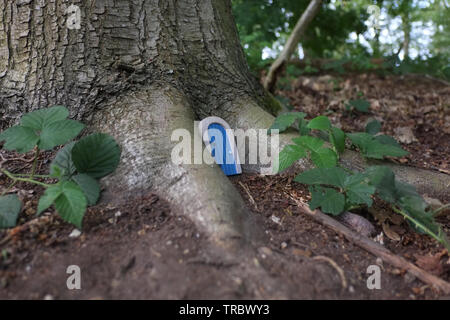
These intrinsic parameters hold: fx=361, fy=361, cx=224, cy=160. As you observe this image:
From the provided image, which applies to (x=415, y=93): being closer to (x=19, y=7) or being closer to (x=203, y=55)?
(x=203, y=55)

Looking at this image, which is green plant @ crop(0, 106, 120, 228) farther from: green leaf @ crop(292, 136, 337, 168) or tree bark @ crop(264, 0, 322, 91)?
tree bark @ crop(264, 0, 322, 91)

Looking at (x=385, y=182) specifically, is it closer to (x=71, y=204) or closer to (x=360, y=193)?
(x=360, y=193)

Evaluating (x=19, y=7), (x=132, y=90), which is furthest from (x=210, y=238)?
(x=19, y=7)

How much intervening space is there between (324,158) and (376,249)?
0.57 meters

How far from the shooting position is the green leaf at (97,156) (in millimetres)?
1715

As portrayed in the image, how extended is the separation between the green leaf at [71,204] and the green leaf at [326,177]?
40.9 inches

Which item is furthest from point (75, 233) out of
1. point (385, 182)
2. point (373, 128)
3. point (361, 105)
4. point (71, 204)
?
point (361, 105)

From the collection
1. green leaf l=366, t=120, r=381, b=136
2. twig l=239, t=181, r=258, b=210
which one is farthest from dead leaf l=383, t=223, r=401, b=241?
green leaf l=366, t=120, r=381, b=136

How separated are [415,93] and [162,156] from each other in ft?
12.0

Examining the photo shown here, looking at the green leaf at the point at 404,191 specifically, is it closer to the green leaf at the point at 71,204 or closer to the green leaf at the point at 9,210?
the green leaf at the point at 71,204

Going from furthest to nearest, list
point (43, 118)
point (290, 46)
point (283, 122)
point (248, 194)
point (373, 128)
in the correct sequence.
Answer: point (290, 46), point (373, 128), point (283, 122), point (248, 194), point (43, 118)

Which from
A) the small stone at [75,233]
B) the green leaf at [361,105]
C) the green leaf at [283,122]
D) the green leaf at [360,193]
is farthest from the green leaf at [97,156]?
the green leaf at [361,105]

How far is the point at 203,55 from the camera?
7.88ft

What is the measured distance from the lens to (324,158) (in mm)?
2025
